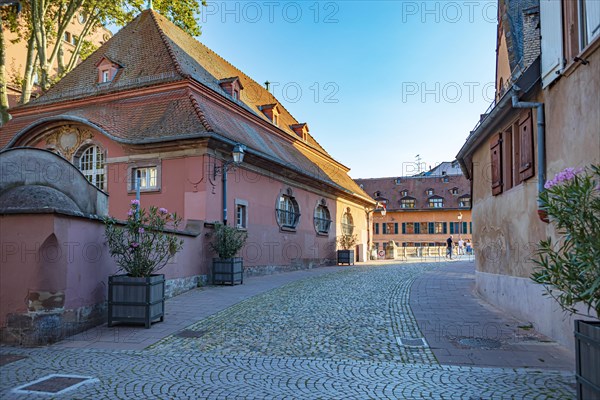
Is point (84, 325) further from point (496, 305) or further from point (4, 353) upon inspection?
point (496, 305)

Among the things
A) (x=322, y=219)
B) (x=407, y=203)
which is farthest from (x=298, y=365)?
(x=407, y=203)

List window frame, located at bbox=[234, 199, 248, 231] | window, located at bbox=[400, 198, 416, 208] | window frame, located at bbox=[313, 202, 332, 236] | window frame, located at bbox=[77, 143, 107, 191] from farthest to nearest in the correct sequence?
window, located at bbox=[400, 198, 416, 208] → window frame, located at bbox=[313, 202, 332, 236] → window frame, located at bbox=[77, 143, 107, 191] → window frame, located at bbox=[234, 199, 248, 231]

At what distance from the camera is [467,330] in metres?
7.86

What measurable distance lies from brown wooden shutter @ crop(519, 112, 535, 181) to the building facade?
2 centimetres

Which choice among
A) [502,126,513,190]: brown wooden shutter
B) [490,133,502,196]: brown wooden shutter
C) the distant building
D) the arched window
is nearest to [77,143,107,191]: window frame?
[490,133,502,196]: brown wooden shutter

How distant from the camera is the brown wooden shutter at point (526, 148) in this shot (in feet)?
26.4

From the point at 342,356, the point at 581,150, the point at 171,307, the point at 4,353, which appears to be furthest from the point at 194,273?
the point at 581,150

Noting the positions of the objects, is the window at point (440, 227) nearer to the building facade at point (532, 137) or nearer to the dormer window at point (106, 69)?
the dormer window at point (106, 69)

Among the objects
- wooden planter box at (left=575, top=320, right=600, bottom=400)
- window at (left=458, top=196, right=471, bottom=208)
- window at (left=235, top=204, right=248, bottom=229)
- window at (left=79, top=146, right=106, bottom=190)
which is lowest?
wooden planter box at (left=575, top=320, right=600, bottom=400)

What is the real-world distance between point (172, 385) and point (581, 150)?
5.71 meters

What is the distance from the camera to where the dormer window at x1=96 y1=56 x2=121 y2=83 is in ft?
63.4

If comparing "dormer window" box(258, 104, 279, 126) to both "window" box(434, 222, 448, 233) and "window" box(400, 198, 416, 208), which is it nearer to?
"window" box(400, 198, 416, 208)

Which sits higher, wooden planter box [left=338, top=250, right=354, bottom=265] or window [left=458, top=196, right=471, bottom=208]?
window [left=458, top=196, right=471, bottom=208]

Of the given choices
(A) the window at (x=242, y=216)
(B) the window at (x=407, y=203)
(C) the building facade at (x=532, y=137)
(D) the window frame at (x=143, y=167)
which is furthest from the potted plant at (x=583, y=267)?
(B) the window at (x=407, y=203)
